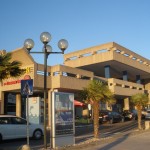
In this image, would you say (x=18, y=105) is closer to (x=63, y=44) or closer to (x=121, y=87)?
(x=121, y=87)

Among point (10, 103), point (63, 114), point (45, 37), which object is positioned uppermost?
point (45, 37)

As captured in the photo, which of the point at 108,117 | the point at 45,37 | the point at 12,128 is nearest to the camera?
the point at 45,37

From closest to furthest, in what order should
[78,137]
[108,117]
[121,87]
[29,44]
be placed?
[29,44] < [78,137] < [108,117] < [121,87]

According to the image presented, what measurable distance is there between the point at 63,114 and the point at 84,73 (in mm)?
30269

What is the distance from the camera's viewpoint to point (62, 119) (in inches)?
629

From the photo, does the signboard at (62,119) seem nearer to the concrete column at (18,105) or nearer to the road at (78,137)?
the road at (78,137)

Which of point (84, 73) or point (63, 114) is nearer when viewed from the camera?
point (63, 114)

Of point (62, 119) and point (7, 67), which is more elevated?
point (7, 67)

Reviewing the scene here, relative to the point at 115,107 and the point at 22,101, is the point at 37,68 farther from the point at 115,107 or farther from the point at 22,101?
the point at 115,107

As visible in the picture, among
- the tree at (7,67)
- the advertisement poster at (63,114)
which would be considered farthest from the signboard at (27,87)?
the tree at (7,67)

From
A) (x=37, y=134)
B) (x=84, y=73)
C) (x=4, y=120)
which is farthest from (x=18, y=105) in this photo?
(x=4, y=120)

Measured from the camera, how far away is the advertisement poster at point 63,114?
15663 mm

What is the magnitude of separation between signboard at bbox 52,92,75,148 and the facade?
10.9m

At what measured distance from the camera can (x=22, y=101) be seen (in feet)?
148
